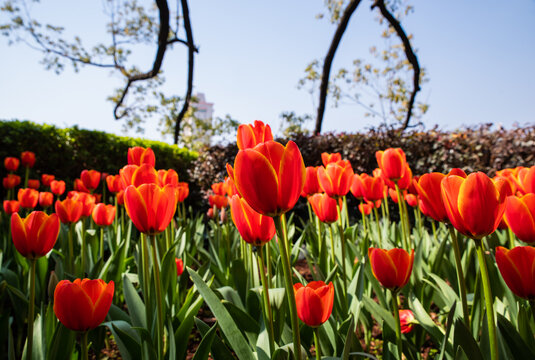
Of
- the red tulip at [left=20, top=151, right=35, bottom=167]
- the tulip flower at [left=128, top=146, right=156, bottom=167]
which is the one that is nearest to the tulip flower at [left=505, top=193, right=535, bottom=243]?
the tulip flower at [left=128, top=146, right=156, bottom=167]

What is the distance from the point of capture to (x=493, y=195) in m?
0.64

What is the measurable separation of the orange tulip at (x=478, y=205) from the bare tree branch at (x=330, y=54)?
7214mm

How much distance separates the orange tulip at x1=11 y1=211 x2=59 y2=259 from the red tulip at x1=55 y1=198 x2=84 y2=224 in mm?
712

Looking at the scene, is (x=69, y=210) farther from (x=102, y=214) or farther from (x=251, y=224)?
(x=251, y=224)

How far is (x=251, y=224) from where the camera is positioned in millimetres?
816

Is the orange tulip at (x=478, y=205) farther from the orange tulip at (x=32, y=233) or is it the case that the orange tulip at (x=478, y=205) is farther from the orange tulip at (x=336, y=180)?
the orange tulip at (x=32, y=233)

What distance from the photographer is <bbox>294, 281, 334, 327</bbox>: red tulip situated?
2.53 ft

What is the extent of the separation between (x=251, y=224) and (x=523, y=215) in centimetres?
67

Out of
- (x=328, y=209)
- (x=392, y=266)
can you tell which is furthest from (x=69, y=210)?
(x=392, y=266)

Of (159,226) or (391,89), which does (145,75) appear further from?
(391,89)

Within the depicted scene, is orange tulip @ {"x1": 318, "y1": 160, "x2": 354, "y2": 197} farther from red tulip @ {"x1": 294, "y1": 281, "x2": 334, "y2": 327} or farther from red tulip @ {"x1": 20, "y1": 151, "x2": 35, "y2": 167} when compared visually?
red tulip @ {"x1": 20, "y1": 151, "x2": 35, "y2": 167}

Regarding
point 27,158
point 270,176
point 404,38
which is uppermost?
point 404,38

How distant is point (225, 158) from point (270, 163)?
5.63 m

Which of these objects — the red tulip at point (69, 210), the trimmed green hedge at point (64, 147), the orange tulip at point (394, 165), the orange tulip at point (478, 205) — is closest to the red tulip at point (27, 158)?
the trimmed green hedge at point (64, 147)
